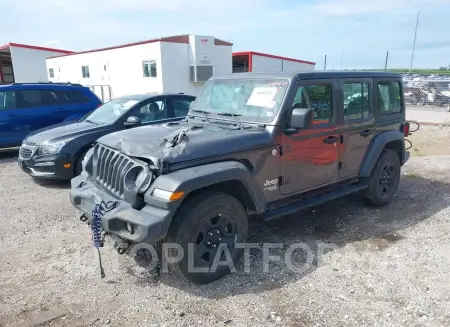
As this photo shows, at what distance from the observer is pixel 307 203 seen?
14.1 ft

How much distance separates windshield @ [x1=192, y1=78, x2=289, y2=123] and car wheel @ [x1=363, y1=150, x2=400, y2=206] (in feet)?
7.06

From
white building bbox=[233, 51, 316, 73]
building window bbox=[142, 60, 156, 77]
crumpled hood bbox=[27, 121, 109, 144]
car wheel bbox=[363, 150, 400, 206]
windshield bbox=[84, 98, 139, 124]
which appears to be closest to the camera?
car wheel bbox=[363, 150, 400, 206]

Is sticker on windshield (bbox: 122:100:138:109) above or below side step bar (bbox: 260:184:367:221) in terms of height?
above

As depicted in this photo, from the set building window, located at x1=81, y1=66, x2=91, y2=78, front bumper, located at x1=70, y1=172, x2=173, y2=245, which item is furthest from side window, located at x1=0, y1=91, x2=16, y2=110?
building window, located at x1=81, y1=66, x2=91, y2=78

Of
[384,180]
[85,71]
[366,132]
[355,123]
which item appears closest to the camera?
[355,123]

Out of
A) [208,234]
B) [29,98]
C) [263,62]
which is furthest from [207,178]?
[263,62]

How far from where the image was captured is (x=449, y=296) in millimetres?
3240

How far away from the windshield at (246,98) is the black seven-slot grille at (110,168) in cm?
133

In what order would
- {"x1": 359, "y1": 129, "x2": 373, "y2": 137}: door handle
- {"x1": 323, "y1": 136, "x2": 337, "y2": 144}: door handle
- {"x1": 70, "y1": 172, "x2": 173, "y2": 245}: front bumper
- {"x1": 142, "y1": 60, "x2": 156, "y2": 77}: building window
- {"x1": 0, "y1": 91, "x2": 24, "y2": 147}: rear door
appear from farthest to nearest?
{"x1": 142, "y1": 60, "x2": 156, "y2": 77}: building window → {"x1": 0, "y1": 91, "x2": 24, "y2": 147}: rear door → {"x1": 359, "y1": 129, "x2": 373, "y2": 137}: door handle → {"x1": 323, "y1": 136, "x2": 337, "y2": 144}: door handle → {"x1": 70, "y1": 172, "x2": 173, "y2": 245}: front bumper

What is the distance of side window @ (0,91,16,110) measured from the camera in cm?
873

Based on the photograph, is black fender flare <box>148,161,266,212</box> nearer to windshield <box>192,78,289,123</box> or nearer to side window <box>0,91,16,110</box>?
windshield <box>192,78,289,123</box>

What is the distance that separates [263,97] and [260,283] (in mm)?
1939

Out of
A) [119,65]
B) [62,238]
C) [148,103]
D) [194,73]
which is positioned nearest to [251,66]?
[194,73]

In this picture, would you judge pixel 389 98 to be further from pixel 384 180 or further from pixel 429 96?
pixel 429 96
